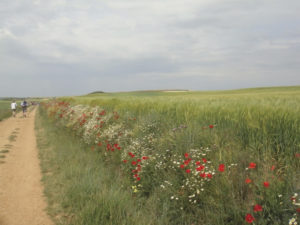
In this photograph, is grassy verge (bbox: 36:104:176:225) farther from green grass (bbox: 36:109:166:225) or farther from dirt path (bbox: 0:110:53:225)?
dirt path (bbox: 0:110:53:225)

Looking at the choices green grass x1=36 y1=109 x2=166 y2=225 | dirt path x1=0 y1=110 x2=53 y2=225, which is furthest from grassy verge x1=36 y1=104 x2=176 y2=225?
dirt path x1=0 y1=110 x2=53 y2=225

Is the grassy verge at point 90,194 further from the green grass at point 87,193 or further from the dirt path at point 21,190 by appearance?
the dirt path at point 21,190

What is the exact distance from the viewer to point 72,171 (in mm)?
6219

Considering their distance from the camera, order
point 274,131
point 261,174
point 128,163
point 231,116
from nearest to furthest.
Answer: point 261,174 < point 274,131 < point 231,116 < point 128,163

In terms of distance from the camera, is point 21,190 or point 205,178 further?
point 21,190

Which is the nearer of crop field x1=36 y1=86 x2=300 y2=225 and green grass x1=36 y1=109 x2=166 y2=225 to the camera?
crop field x1=36 y1=86 x2=300 y2=225

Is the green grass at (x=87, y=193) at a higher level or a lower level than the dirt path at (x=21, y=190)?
higher

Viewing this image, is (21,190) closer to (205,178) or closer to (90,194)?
(90,194)

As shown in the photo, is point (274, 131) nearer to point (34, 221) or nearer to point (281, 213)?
point (281, 213)

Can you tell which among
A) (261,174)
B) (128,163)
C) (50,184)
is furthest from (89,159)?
(261,174)

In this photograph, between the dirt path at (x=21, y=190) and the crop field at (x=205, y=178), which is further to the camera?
the dirt path at (x=21, y=190)

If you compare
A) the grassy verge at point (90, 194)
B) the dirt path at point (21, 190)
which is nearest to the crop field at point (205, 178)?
the grassy verge at point (90, 194)

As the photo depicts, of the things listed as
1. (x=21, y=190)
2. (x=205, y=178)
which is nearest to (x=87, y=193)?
(x=21, y=190)

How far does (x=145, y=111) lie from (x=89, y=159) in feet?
9.21
